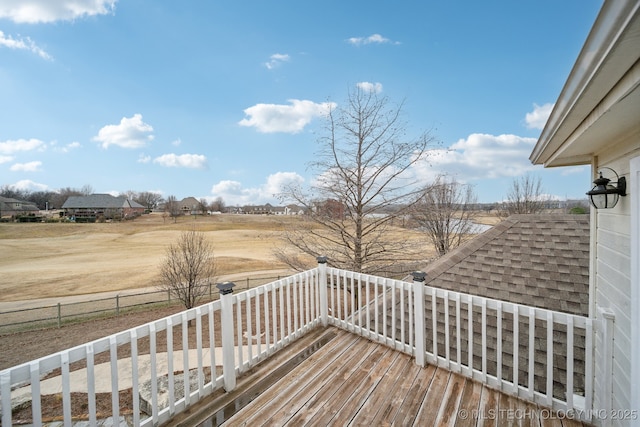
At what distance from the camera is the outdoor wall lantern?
195 centimetres

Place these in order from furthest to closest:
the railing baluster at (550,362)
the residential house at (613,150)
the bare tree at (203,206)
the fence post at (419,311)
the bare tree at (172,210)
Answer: the bare tree at (203,206), the bare tree at (172,210), the fence post at (419,311), the railing baluster at (550,362), the residential house at (613,150)

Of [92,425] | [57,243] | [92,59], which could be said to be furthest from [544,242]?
[57,243]

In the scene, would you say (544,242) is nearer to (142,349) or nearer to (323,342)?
(323,342)

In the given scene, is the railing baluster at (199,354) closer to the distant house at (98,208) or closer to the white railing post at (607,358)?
the white railing post at (607,358)

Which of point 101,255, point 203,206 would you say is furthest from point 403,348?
point 203,206

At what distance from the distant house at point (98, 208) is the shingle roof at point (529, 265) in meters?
59.1

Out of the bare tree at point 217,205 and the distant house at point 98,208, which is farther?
the bare tree at point 217,205

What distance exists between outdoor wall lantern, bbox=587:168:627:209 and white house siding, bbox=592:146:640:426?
42 millimetres

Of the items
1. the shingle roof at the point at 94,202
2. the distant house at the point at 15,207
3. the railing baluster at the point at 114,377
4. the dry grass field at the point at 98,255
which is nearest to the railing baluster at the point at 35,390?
the railing baluster at the point at 114,377

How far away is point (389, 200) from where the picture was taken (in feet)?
24.9

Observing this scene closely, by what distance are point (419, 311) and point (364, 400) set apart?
1.05 metres

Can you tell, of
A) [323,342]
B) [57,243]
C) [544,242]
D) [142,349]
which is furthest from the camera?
[57,243]

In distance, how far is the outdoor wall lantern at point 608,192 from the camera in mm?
1949

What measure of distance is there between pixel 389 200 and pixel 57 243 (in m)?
40.1
